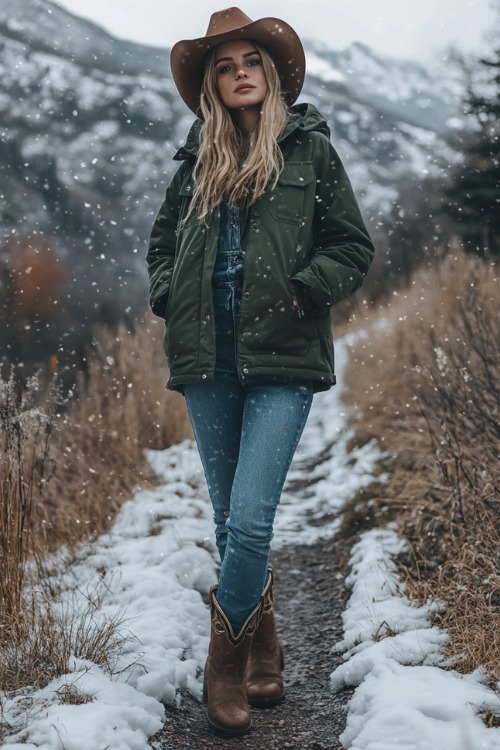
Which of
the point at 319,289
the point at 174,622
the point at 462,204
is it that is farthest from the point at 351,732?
the point at 462,204

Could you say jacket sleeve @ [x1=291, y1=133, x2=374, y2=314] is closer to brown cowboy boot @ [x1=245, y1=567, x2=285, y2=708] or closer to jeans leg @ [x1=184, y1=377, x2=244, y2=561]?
jeans leg @ [x1=184, y1=377, x2=244, y2=561]

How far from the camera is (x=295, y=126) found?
243 cm

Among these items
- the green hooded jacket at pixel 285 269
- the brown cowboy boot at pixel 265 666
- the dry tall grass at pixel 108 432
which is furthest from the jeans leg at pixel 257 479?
the dry tall grass at pixel 108 432

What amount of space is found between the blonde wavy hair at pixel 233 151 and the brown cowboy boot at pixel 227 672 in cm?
133

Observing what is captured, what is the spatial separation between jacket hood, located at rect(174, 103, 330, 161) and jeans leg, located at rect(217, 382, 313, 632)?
0.85 m

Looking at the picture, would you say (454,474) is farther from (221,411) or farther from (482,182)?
(482,182)

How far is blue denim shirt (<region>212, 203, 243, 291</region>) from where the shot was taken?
2.38 meters

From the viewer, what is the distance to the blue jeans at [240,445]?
2281 mm

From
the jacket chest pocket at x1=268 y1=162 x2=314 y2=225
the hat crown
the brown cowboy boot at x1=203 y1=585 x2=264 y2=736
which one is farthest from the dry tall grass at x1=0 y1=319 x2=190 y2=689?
the hat crown

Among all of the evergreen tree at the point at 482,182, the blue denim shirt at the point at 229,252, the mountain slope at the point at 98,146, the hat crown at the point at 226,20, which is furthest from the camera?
the mountain slope at the point at 98,146

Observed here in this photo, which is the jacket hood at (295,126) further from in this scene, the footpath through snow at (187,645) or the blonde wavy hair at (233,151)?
the footpath through snow at (187,645)

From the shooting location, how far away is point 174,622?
3027 millimetres

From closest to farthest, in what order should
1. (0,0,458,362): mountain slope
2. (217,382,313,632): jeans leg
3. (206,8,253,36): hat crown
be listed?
1. (217,382,313,632): jeans leg
2. (206,8,253,36): hat crown
3. (0,0,458,362): mountain slope

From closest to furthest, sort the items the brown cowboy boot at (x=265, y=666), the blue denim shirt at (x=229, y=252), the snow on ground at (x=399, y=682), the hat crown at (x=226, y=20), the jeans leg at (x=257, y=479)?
the snow on ground at (x=399, y=682)
the jeans leg at (x=257, y=479)
the blue denim shirt at (x=229, y=252)
the hat crown at (x=226, y=20)
the brown cowboy boot at (x=265, y=666)
